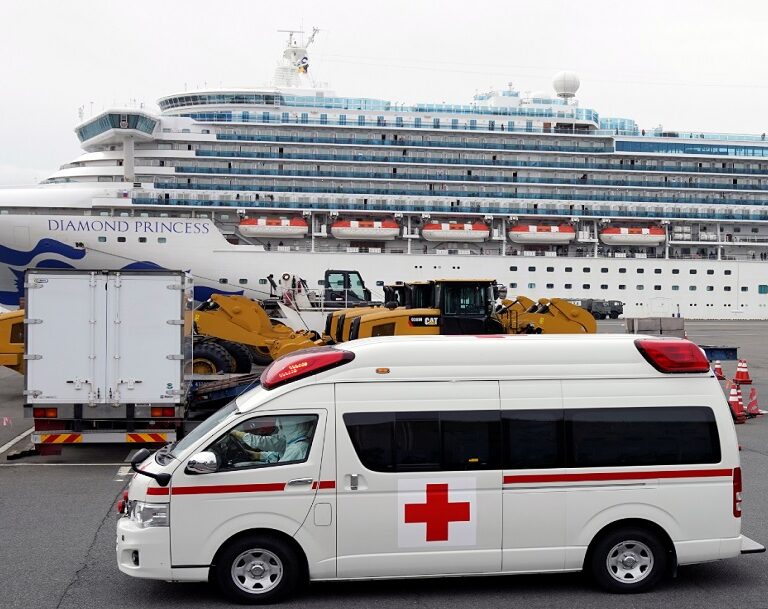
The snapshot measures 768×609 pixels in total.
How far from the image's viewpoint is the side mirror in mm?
5477

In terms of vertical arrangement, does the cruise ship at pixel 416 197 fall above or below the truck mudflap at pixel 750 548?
above

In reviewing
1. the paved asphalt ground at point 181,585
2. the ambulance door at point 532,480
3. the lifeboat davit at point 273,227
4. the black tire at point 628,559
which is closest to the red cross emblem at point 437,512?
the ambulance door at point 532,480

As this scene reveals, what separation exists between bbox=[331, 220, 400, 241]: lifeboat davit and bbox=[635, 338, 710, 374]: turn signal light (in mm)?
34347

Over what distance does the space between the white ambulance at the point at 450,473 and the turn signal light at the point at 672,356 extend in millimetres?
14

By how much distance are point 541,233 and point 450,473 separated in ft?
125

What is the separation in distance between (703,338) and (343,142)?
1977 centimetres

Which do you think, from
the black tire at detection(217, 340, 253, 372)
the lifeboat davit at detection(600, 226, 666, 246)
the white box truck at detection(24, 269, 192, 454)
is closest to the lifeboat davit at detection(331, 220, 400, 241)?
the lifeboat davit at detection(600, 226, 666, 246)

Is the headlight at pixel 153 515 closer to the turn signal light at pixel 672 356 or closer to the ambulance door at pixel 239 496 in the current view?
the ambulance door at pixel 239 496

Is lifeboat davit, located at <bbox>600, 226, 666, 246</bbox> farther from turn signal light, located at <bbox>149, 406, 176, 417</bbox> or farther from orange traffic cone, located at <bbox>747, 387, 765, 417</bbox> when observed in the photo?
turn signal light, located at <bbox>149, 406, 176, 417</bbox>

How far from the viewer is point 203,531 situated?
5.43 m

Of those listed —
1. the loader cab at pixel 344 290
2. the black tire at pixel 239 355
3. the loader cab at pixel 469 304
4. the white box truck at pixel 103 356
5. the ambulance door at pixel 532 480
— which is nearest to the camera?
the ambulance door at pixel 532 480

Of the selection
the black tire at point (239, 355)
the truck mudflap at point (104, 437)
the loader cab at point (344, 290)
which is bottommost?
the truck mudflap at point (104, 437)

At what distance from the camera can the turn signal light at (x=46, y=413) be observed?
988 cm

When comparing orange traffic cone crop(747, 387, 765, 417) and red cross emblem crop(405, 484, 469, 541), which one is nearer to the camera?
red cross emblem crop(405, 484, 469, 541)
